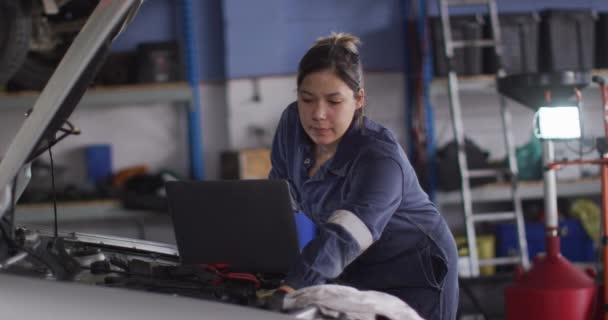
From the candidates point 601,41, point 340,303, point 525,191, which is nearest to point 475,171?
point 525,191

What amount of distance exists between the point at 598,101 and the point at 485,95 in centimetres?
93

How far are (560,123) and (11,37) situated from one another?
269 cm

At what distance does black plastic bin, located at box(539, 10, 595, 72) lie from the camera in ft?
19.7

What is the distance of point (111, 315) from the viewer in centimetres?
151

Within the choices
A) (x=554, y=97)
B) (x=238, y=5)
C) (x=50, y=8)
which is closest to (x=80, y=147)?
(x=238, y=5)

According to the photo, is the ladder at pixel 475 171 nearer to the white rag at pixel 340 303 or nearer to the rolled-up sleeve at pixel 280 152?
the rolled-up sleeve at pixel 280 152

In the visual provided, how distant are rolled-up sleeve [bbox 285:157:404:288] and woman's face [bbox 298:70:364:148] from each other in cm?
13

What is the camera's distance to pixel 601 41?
6.15m

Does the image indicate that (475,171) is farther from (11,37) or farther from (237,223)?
(237,223)

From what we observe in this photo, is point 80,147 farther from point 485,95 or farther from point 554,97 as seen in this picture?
point 554,97

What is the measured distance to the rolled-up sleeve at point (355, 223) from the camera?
1.69 metres

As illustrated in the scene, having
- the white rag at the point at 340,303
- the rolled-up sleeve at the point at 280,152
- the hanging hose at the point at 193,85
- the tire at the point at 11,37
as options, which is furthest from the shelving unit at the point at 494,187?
the white rag at the point at 340,303

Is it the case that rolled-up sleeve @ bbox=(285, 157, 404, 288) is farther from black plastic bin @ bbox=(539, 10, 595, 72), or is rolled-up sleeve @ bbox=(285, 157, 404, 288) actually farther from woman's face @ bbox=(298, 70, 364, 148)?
black plastic bin @ bbox=(539, 10, 595, 72)

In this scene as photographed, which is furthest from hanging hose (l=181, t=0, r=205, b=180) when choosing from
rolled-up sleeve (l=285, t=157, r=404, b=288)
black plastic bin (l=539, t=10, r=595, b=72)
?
rolled-up sleeve (l=285, t=157, r=404, b=288)
